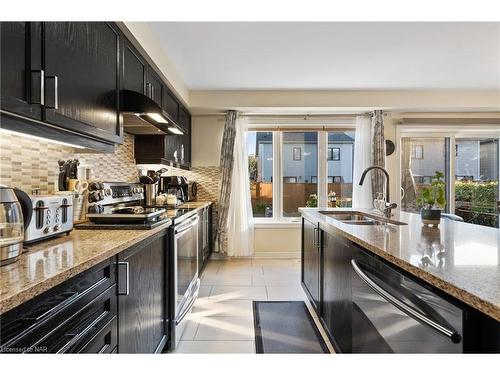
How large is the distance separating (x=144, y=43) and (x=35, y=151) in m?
1.27

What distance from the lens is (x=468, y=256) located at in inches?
47.1

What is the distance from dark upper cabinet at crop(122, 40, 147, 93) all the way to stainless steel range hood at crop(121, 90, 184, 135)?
13cm

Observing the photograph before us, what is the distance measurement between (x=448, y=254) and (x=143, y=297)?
147 centimetres

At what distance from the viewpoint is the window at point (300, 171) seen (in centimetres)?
534

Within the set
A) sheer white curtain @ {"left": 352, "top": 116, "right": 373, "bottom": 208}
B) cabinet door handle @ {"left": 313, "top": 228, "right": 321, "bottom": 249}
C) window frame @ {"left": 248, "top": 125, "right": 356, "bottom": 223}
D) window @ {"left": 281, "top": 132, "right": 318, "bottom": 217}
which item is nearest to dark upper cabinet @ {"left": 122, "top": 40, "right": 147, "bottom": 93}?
cabinet door handle @ {"left": 313, "top": 228, "right": 321, "bottom": 249}

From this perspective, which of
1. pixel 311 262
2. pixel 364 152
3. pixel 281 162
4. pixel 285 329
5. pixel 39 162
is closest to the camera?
pixel 39 162

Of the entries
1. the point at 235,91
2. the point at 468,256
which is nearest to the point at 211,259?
the point at 235,91

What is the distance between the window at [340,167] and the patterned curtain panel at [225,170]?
63.5 inches

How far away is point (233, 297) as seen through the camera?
335cm

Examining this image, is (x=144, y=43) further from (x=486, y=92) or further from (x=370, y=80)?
(x=486, y=92)

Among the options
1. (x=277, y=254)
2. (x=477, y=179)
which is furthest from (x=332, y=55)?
(x=477, y=179)

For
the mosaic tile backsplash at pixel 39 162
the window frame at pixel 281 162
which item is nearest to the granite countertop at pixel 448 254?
the mosaic tile backsplash at pixel 39 162

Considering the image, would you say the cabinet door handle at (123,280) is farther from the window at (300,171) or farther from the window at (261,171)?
the window at (300,171)

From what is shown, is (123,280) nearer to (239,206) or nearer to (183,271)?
(183,271)
